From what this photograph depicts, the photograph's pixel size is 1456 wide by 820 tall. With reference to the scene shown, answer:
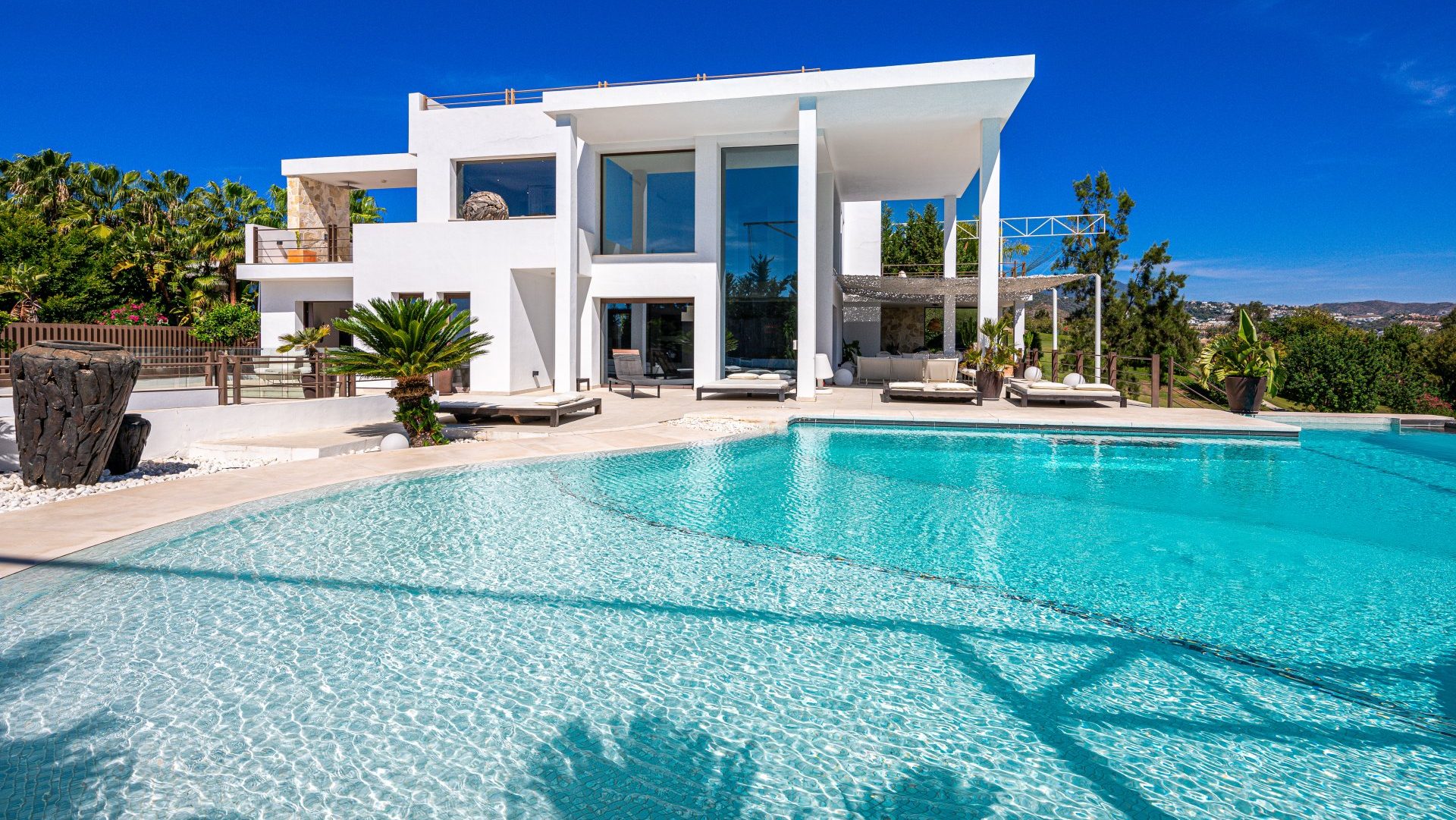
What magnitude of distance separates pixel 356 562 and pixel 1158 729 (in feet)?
15.6

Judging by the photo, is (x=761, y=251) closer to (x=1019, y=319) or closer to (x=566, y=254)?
(x=566, y=254)

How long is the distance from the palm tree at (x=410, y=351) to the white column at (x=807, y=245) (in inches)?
305

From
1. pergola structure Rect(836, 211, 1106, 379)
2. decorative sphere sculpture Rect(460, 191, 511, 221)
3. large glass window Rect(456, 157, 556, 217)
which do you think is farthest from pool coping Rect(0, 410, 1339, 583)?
decorative sphere sculpture Rect(460, 191, 511, 221)

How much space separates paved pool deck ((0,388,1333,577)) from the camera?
5477 millimetres

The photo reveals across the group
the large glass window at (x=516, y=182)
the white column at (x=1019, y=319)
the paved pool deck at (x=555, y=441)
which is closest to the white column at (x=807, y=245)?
the paved pool deck at (x=555, y=441)

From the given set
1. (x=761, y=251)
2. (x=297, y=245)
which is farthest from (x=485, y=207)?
(x=761, y=251)

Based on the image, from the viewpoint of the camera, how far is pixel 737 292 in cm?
1805

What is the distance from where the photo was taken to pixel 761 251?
17969 mm

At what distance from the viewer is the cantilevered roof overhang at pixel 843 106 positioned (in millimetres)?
14484

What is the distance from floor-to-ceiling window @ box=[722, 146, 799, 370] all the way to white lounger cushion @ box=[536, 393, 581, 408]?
5.73 m

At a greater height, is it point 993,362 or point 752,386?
point 993,362

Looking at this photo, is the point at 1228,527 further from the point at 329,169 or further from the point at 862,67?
the point at 329,169

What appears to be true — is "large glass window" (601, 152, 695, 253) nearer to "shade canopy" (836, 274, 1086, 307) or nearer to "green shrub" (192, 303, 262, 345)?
"shade canopy" (836, 274, 1086, 307)

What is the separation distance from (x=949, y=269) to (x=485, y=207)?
12.6m
